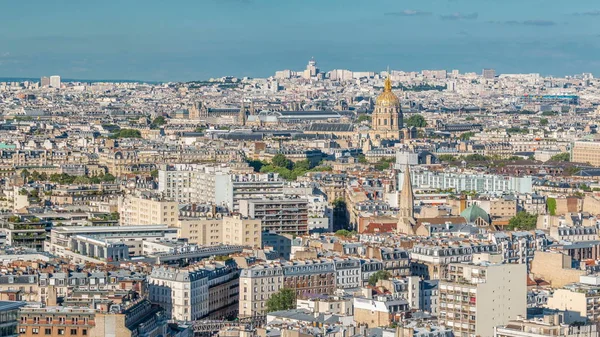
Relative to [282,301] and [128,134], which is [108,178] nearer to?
[282,301]

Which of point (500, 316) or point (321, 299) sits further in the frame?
point (321, 299)

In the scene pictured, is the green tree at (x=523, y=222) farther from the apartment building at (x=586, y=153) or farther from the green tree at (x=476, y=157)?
the apartment building at (x=586, y=153)

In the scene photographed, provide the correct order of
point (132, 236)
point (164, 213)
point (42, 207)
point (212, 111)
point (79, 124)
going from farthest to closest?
point (212, 111)
point (79, 124)
point (42, 207)
point (164, 213)
point (132, 236)

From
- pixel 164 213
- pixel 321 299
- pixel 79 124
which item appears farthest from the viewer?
pixel 79 124

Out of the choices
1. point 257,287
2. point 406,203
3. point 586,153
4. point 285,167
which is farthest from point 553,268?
point 586,153

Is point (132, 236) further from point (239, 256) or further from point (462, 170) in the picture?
point (462, 170)

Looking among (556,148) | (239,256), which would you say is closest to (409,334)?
(239,256)

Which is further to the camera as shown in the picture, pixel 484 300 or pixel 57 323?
pixel 484 300
